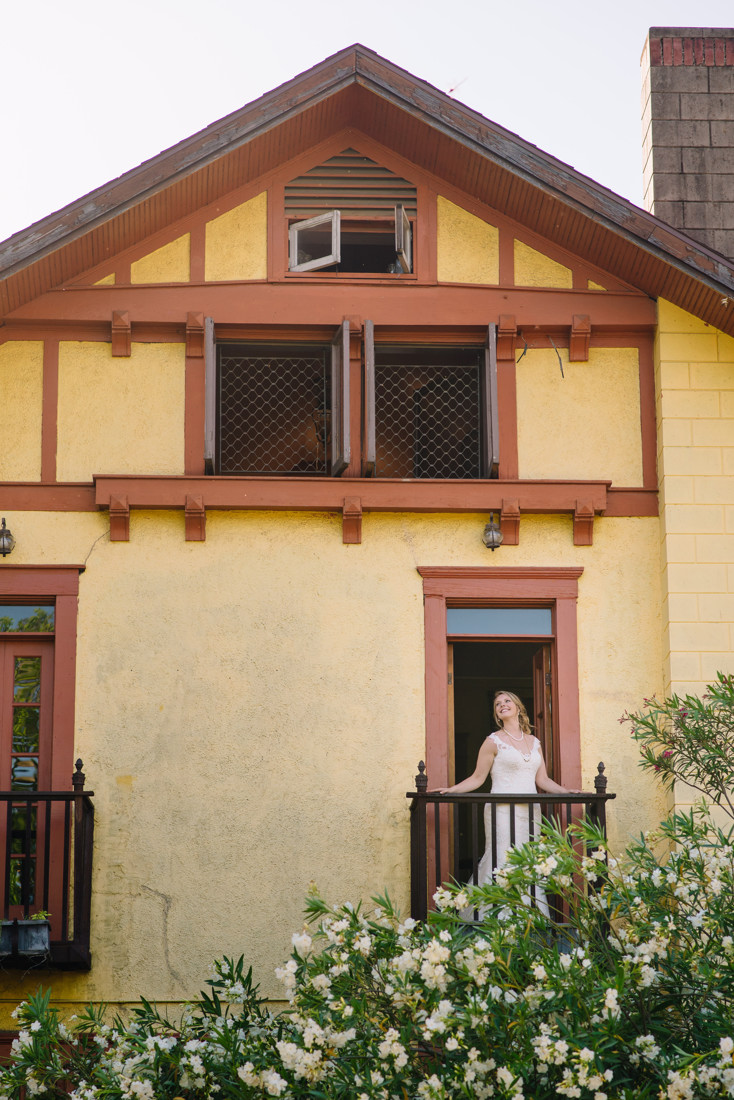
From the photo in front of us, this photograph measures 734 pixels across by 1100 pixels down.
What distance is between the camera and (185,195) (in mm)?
11688

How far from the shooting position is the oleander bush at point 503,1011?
7.62 m

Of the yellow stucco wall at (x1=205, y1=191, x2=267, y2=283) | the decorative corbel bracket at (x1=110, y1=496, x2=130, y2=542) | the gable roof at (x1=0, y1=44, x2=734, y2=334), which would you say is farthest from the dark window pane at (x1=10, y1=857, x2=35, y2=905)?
the yellow stucco wall at (x1=205, y1=191, x2=267, y2=283)

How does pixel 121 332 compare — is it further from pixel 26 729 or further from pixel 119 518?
pixel 26 729

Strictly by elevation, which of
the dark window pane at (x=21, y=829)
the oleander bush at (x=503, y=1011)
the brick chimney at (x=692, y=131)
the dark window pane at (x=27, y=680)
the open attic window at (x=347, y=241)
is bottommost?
the oleander bush at (x=503, y=1011)

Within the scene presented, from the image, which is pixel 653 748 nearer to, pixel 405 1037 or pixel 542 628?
pixel 542 628

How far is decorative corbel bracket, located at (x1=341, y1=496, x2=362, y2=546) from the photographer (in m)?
11.3

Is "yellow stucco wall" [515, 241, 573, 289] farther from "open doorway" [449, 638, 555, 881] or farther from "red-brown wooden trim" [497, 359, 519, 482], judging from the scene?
"open doorway" [449, 638, 555, 881]

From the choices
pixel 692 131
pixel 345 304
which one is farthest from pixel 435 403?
pixel 692 131

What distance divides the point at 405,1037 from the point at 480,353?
18.4 ft

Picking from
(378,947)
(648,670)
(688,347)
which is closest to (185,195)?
(688,347)

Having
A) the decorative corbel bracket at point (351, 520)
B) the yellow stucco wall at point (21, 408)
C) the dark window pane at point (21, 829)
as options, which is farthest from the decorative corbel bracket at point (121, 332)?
the dark window pane at point (21, 829)

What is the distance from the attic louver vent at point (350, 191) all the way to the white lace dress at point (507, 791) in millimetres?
4020

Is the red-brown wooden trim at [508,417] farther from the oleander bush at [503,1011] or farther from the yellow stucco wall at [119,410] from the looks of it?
the oleander bush at [503,1011]

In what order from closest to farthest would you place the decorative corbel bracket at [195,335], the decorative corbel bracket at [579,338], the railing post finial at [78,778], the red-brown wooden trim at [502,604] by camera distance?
the railing post finial at [78,778] < the red-brown wooden trim at [502,604] < the decorative corbel bracket at [195,335] < the decorative corbel bracket at [579,338]
